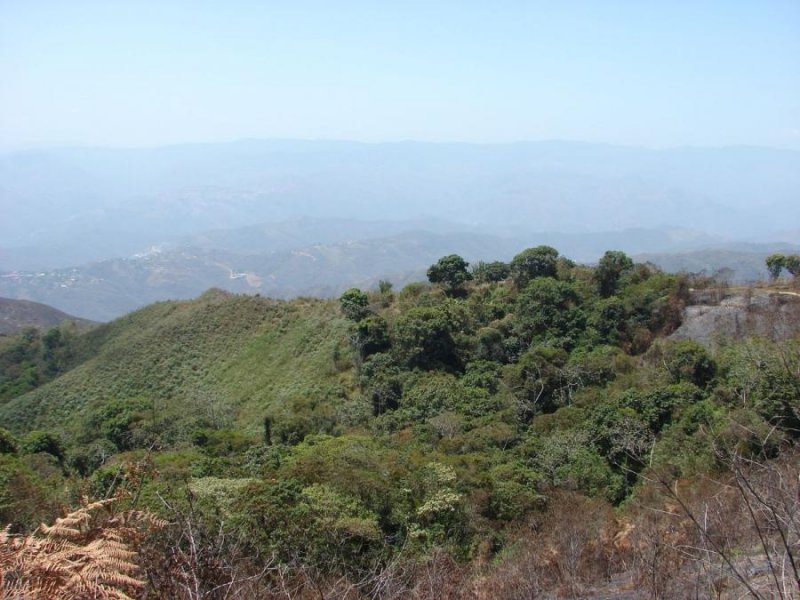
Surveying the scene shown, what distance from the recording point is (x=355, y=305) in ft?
111

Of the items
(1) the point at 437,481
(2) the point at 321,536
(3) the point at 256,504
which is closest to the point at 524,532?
(1) the point at 437,481

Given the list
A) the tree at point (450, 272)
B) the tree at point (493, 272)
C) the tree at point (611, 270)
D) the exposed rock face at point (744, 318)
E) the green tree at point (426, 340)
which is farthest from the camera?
the tree at point (493, 272)

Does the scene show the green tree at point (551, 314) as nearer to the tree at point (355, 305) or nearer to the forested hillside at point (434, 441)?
the forested hillside at point (434, 441)

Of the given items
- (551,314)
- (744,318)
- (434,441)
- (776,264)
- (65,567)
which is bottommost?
(434,441)

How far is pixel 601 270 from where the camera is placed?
30.4 metres

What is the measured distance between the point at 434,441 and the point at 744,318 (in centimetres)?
1430

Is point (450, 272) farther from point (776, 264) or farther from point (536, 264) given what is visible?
point (776, 264)

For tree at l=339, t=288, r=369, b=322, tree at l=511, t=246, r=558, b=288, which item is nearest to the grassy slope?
tree at l=339, t=288, r=369, b=322

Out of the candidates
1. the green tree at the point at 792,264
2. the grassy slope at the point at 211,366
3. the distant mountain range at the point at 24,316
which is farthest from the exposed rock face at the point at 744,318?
the distant mountain range at the point at 24,316

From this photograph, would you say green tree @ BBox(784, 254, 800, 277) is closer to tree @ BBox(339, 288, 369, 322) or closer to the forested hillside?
the forested hillside

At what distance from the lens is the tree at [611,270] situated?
1190 inches

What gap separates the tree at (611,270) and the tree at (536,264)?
337cm

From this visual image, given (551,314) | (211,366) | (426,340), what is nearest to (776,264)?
(551,314)

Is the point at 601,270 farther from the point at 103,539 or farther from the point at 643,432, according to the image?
the point at 103,539
